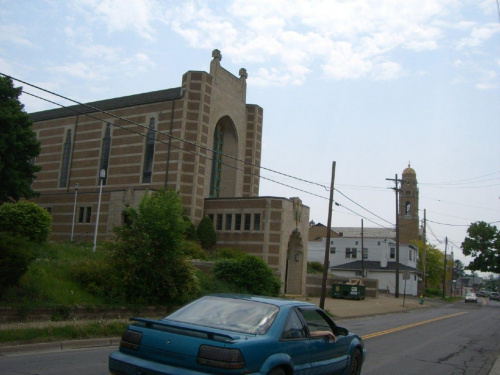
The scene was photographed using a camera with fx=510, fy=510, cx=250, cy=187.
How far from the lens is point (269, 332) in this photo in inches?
235

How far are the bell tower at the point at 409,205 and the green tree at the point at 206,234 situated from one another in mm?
64596

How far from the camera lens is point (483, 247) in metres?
79.4

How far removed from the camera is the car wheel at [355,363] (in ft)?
26.7

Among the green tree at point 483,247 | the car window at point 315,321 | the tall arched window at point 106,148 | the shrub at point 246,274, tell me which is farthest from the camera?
the green tree at point 483,247

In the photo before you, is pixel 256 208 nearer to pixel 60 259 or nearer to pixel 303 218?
pixel 303 218

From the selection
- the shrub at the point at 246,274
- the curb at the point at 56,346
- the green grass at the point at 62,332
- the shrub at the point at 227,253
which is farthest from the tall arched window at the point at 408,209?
the curb at the point at 56,346

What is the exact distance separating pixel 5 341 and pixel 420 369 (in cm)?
897

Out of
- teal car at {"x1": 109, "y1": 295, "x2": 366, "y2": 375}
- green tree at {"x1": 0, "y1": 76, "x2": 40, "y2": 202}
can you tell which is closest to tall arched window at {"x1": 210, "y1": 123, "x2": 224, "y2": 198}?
green tree at {"x1": 0, "y1": 76, "x2": 40, "y2": 202}

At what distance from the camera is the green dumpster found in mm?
44812

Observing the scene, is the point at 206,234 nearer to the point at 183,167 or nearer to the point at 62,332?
the point at 183,167

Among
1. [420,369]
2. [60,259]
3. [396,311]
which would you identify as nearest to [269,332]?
[420,369]

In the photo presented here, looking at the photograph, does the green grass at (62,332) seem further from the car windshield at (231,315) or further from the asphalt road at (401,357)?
the car windshield at (231,315)

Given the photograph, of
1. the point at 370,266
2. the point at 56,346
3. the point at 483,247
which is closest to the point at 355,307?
the point at 56,346

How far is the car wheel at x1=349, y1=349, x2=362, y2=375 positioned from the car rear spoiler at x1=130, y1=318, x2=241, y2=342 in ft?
10.7
